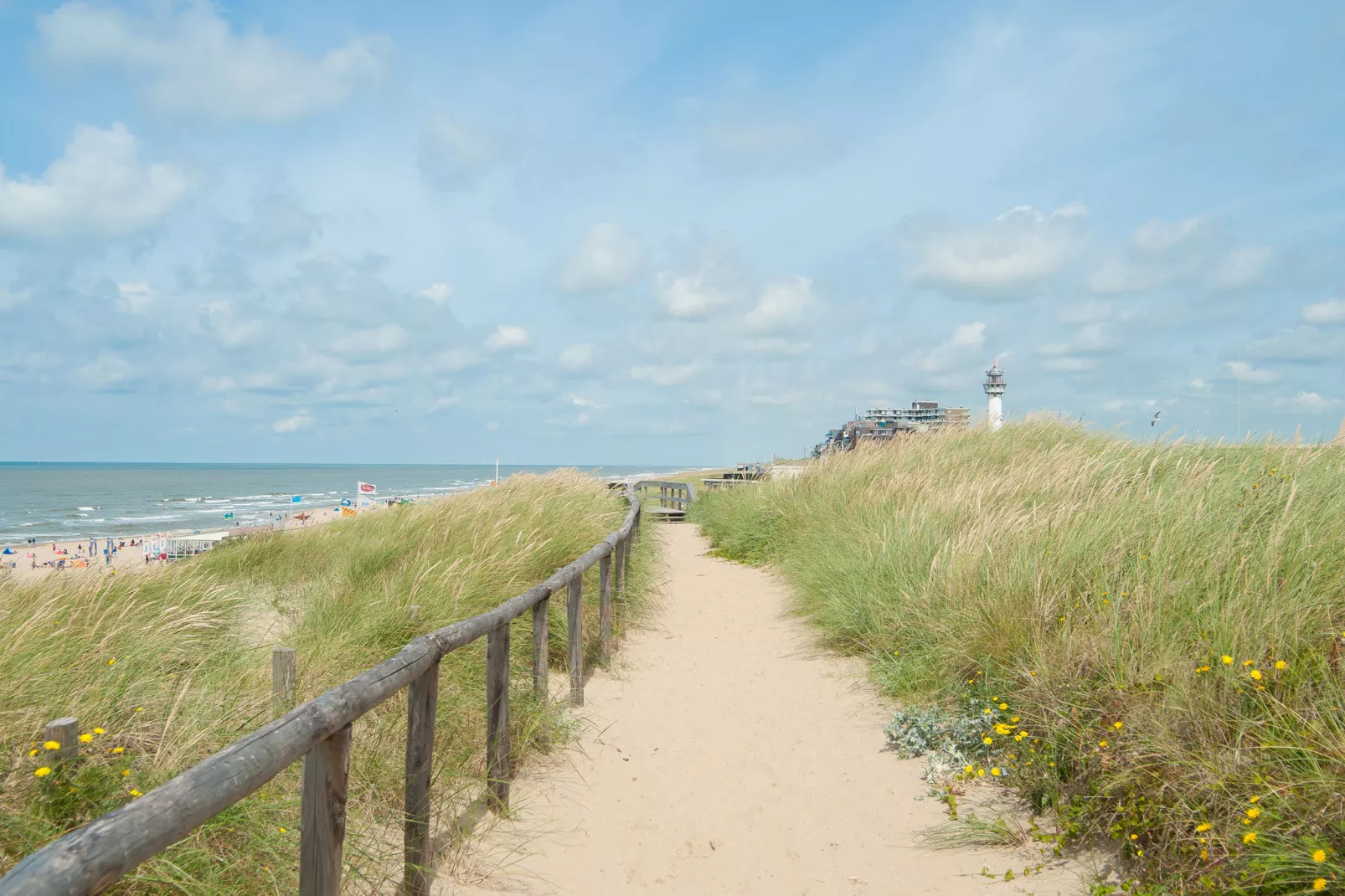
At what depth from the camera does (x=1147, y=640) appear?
4172 mm

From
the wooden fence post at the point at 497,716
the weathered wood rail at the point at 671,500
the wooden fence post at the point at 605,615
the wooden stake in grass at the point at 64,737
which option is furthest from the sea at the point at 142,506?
the wooden stake in grass at the point at 64,737

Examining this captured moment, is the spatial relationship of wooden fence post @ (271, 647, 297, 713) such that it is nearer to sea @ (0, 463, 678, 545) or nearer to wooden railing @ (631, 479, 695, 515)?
sea @ (0, 463, 678, 545)

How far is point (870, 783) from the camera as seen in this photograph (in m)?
4.98

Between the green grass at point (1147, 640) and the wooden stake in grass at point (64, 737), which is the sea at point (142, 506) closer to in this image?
the green grass at point (1147, 640)

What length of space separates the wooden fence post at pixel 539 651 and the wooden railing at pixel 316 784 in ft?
1.20

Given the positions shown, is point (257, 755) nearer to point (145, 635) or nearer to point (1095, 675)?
point (145, 635)

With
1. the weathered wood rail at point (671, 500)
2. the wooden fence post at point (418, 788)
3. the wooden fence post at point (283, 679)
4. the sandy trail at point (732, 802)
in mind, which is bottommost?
the sandy trail at point (732, 802)

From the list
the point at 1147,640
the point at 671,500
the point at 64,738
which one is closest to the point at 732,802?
the point at 1147,640

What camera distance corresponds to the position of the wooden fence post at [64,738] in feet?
8.87

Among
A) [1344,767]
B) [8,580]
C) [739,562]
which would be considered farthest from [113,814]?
[739,562]

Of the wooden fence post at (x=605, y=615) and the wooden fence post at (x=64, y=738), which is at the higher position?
the wooden fence post at (x=64, y=738)

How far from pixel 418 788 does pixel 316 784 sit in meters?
0.96

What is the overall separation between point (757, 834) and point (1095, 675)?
80.5 inches

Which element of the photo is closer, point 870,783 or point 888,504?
point 870,783
